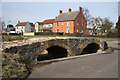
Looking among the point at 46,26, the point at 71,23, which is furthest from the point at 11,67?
the point at 46,26

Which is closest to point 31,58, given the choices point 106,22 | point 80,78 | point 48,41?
point 48,41

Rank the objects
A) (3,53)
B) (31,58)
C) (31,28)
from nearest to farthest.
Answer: (3,53)
(31,58)
(31,28)

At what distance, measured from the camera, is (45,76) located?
5422mm

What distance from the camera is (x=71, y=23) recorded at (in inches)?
1823

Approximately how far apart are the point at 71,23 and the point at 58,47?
36409 mm

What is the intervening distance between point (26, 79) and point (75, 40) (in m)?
7.00

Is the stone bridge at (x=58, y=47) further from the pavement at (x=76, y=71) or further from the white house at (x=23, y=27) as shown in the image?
the white house at (x=23, y=27)

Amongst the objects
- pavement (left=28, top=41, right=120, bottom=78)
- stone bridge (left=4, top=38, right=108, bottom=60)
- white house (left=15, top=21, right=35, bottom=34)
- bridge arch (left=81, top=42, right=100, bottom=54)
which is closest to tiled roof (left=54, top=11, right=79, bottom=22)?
white house (left=15, top=21, right=35, bottom=34)

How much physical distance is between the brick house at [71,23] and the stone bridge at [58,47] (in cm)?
3241

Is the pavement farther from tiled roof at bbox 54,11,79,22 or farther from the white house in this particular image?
the white house

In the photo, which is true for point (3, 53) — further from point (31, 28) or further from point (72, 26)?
point (31, 28)

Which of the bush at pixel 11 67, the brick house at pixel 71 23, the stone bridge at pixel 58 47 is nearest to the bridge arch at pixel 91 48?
the stone bridge at pixel 58 47

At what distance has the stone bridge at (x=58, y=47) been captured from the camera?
6.86 meters

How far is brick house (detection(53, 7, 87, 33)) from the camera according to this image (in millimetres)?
46469
